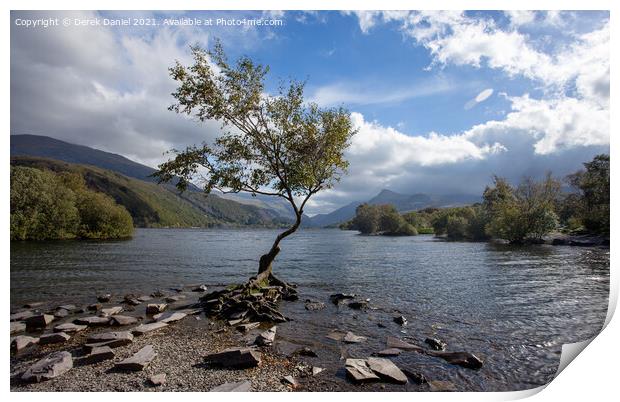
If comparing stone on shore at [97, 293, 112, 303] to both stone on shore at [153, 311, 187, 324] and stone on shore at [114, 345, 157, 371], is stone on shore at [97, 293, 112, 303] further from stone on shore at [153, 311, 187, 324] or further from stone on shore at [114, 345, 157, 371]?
stone on shore at [114, 345, 157, 371]

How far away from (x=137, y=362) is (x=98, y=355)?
5.17 feet

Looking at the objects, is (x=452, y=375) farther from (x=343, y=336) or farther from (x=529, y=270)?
(x=529, y=270)

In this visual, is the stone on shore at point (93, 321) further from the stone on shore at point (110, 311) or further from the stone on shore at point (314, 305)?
the stone on shore at point (314, 305)

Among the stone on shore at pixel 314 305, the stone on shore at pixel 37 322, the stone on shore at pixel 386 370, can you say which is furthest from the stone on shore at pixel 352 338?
the stone on shore at pixel 37 322

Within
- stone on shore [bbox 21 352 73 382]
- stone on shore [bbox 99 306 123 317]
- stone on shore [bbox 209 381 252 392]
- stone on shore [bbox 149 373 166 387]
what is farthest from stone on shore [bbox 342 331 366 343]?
stone on shore [bbox 99 306 123 317]

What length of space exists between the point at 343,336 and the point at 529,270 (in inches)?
1094

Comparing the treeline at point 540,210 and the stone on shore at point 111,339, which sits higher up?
the treeline at point 540,210

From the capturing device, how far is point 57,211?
166 feet

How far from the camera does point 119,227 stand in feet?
247

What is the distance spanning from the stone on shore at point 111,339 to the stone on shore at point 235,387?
15.9 feet

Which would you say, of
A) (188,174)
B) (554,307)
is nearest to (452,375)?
(554,307)

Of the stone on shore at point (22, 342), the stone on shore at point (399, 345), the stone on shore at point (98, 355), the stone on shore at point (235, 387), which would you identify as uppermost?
the stone on shore at point (98, 355)

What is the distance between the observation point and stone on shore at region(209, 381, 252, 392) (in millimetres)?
8461

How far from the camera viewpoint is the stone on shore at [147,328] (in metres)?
12.7
